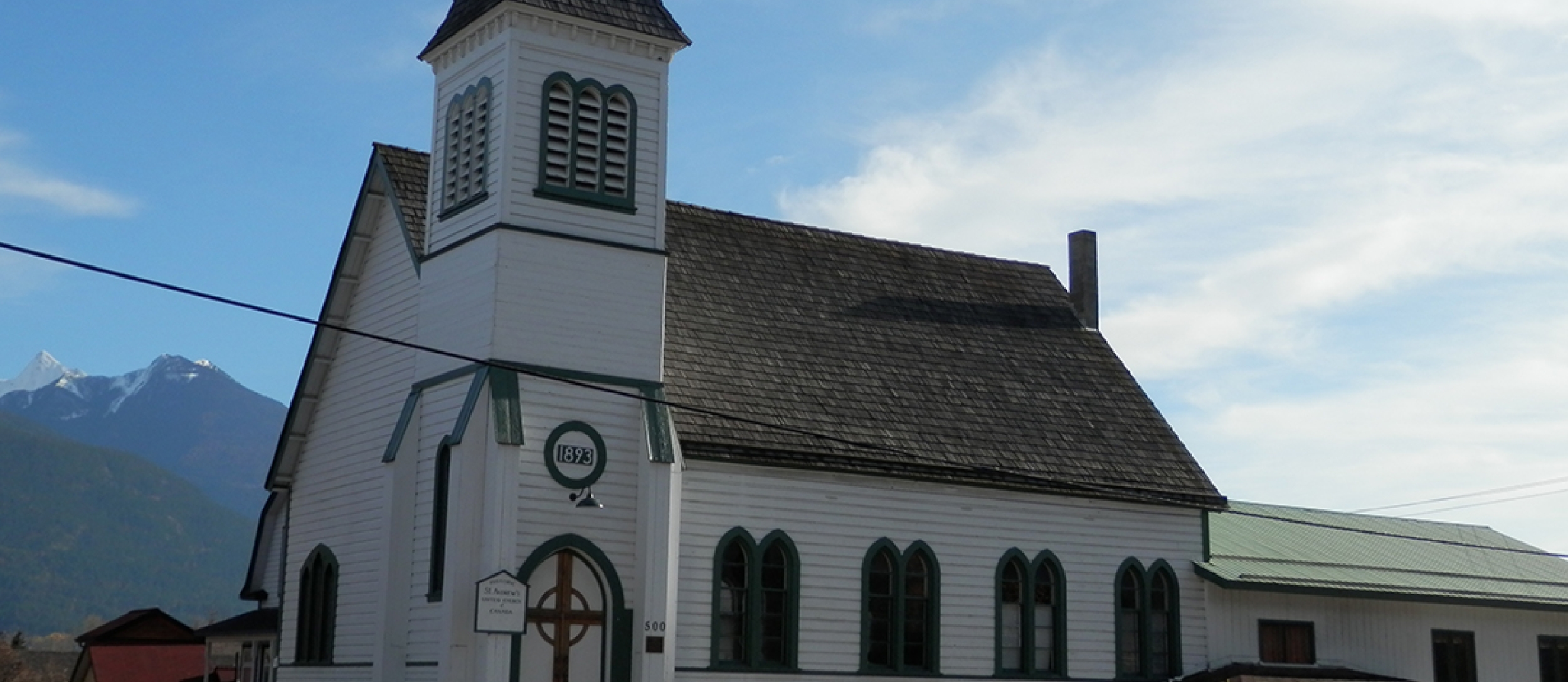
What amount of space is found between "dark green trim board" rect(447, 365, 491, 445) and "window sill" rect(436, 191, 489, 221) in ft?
9.03

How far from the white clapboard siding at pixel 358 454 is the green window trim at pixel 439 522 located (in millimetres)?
1107

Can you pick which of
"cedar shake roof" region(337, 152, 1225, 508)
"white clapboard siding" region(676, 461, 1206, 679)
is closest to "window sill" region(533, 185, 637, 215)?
"cedar shake roof" region(337, 152, 1225, 508)

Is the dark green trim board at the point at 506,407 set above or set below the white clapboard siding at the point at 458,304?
below

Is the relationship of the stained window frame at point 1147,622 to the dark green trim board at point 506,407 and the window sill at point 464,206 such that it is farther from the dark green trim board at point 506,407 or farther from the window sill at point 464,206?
the window sill at point 464,206

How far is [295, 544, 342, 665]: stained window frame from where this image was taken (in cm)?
2992

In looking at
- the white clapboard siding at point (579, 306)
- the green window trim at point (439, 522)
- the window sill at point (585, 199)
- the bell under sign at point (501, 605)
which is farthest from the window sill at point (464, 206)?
the bell under sign at point (501, 605)

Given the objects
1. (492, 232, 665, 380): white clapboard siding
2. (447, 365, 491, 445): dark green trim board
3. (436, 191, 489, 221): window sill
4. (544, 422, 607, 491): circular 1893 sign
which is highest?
(436, 191, 489, 221): window sill

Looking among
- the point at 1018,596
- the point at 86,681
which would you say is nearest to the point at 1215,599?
the point at 1018,596

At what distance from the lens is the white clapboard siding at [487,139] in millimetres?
26734

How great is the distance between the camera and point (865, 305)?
112 feet

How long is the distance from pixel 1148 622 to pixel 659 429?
11.2 meters

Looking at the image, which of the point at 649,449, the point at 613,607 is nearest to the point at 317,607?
the point at 613,607

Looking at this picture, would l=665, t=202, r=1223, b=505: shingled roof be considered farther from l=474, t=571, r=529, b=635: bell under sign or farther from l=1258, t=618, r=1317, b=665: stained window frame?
l=474, t=571, r=529, b=635: bell under sign

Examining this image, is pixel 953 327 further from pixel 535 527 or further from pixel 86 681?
pixel 86 681
